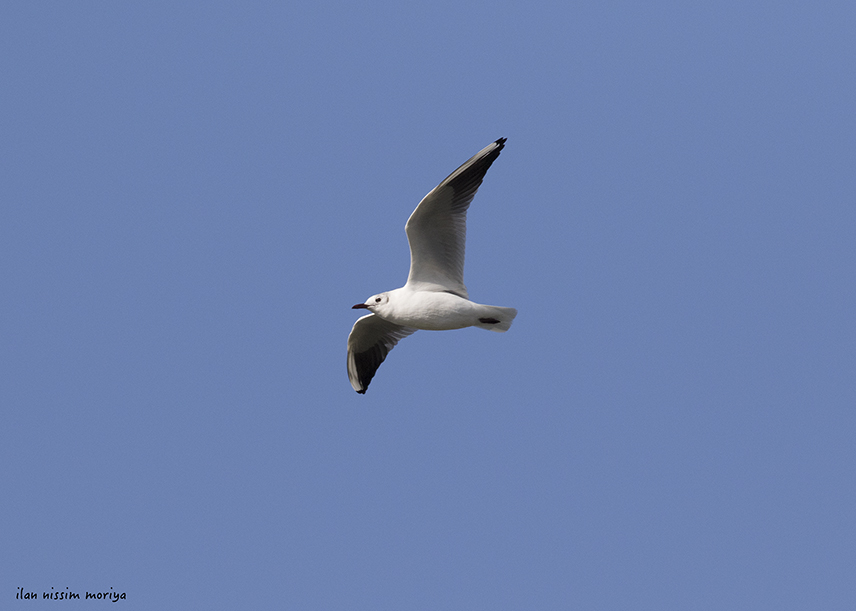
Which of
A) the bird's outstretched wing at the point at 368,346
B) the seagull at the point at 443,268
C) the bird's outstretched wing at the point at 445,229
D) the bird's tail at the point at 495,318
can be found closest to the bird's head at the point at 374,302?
the seagull at the point at 443,268

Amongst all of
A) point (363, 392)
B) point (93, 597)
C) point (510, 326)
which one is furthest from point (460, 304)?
point (93, 597)

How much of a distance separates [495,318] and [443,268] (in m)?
0.78

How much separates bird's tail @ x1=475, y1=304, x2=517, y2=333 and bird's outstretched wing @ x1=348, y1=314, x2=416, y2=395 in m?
1.67

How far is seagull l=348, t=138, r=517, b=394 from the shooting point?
923cm

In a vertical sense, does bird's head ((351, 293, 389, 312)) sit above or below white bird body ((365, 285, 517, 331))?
above

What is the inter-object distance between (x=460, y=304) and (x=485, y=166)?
144cm

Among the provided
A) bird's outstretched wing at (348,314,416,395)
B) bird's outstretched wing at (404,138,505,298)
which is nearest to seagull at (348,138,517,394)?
bird's outstretched wing at (404,138,505,298)

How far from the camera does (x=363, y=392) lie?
11.1 meters

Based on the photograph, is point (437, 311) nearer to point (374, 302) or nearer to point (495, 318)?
point (495, 318)

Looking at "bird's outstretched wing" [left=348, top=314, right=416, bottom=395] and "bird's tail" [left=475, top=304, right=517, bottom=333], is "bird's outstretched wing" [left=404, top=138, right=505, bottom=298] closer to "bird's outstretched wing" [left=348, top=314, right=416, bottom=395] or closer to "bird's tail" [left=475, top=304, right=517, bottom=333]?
"bird's tail" [left=475, top=304, right=517, bottom=333]

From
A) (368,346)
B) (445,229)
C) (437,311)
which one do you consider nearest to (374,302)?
(437,311)

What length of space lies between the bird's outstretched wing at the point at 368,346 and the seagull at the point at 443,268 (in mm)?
968

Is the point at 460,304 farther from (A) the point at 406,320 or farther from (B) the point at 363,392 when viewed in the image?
(B) the point at 363,392

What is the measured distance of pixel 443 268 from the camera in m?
9.57
